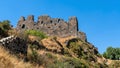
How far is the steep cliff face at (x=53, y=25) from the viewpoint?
69.8 metres

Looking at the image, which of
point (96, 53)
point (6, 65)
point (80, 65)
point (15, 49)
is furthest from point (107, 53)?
point (6, 65)

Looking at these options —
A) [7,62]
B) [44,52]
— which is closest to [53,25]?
[44,52]

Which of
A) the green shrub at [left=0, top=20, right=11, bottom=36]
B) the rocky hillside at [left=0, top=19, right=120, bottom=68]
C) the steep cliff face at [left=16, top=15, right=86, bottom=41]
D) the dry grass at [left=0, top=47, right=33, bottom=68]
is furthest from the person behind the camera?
the steep cliff face at [left=16, top=15, right=86, bottom=41]

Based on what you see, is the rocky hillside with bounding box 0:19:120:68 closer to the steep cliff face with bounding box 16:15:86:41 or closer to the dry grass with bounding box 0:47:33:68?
the dry grass with bounding box 0:47:33:68

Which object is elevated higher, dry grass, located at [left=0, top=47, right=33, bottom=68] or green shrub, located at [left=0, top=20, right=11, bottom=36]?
green shrub, located at [left=0, top=20, right=11, bottom=36]

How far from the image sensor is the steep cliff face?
2749 inches

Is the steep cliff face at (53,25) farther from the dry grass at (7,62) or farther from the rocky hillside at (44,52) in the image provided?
the dry grass at (7,62)

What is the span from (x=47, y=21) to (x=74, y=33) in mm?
8496

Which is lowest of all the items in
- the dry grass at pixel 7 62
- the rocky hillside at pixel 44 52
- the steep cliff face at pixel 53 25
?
the dry grass at pixel 7 62

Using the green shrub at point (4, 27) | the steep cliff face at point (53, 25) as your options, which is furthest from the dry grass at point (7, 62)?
the steep cliff face at point (53, 25)

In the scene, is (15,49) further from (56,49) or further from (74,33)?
(74,33)

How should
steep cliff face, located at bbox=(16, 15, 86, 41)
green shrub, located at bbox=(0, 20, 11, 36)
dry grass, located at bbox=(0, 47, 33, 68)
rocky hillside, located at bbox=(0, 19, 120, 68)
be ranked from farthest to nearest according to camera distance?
steep cliff face, located at bbox=(16, 15, 86, 41) < green shrub, located at bbox=(0, 20, 11, 36) < rocky hillside, located at bbox=(0, 19, 120, 68) < dry grass, located at bbox=(0, 47, 33, 68)

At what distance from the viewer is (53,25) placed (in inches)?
A: 2862

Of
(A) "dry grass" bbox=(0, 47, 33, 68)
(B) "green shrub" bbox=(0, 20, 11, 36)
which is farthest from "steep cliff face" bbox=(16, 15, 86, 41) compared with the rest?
(A) "dry grass" bbox=(0, 47, 33, 68)
